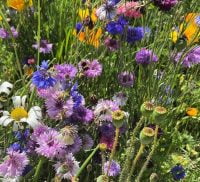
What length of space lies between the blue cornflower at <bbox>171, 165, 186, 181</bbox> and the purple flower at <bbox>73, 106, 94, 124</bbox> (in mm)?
→ 405

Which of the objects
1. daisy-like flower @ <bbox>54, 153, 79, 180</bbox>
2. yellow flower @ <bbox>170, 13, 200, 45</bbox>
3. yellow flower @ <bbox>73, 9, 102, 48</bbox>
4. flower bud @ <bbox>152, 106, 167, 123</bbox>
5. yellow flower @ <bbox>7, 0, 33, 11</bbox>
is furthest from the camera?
yellow flower @ <bbox>7, 0, 33, 11</bbox>

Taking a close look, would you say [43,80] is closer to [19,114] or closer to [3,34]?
[19,114]

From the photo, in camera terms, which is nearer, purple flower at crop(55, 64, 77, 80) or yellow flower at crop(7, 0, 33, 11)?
purple flower at crop(55, 64, 77, 80)

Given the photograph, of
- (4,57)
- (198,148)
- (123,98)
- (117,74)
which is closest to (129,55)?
(117,74)

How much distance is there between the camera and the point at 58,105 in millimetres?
1292

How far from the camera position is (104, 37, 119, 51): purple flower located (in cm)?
178

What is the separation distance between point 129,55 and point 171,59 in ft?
0.53

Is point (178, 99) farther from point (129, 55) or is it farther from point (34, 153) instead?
point (34, 153)

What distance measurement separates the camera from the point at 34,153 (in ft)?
4.36

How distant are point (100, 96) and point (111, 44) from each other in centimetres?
19

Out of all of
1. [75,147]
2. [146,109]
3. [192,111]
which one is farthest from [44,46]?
[146,109]

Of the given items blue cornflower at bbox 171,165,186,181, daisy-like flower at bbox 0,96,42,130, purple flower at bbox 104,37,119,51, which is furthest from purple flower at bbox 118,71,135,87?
daisy-like flower at bbox 0,96,42,130

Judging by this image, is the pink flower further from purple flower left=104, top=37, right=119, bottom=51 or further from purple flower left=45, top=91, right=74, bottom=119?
purple flower left=45, top=91, right=74, bottom=119

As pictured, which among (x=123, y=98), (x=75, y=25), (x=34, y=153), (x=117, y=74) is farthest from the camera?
(x=75, y=25)
